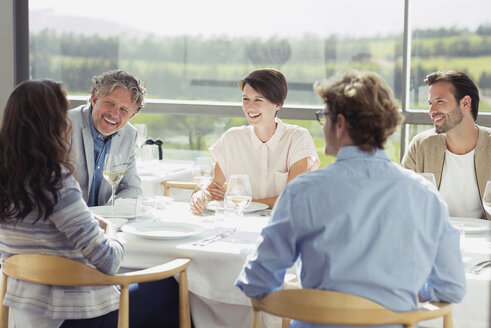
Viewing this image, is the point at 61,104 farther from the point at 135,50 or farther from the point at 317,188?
the point at 135,50

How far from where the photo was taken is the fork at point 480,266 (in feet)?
6.46

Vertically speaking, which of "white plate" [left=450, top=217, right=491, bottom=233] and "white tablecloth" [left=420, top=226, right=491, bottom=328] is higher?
"white plate" [left=450, top=217, right=491, bottom=233]

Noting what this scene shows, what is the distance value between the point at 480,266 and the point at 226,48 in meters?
4.14

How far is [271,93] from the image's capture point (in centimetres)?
338

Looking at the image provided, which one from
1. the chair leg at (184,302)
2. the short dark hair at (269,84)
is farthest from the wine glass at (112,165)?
the short dark hair at (269,84)

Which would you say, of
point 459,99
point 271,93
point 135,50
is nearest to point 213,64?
point 135,50

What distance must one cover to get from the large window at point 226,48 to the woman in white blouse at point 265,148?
81.3 inches

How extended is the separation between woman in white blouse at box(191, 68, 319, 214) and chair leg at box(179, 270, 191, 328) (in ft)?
3.65

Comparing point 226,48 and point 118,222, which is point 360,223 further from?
point 226,48

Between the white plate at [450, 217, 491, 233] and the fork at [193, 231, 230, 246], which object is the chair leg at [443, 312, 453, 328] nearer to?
the white plate at [450, 217, 491, 233]

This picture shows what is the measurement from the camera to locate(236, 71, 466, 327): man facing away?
1581 mm

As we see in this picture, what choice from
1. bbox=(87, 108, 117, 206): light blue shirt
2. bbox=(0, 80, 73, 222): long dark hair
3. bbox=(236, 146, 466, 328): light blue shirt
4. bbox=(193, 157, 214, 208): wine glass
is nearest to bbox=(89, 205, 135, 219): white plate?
bbox=(87, 108, 117, 206): light blue shirt

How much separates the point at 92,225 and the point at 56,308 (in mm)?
309

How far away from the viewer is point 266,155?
3.39m
